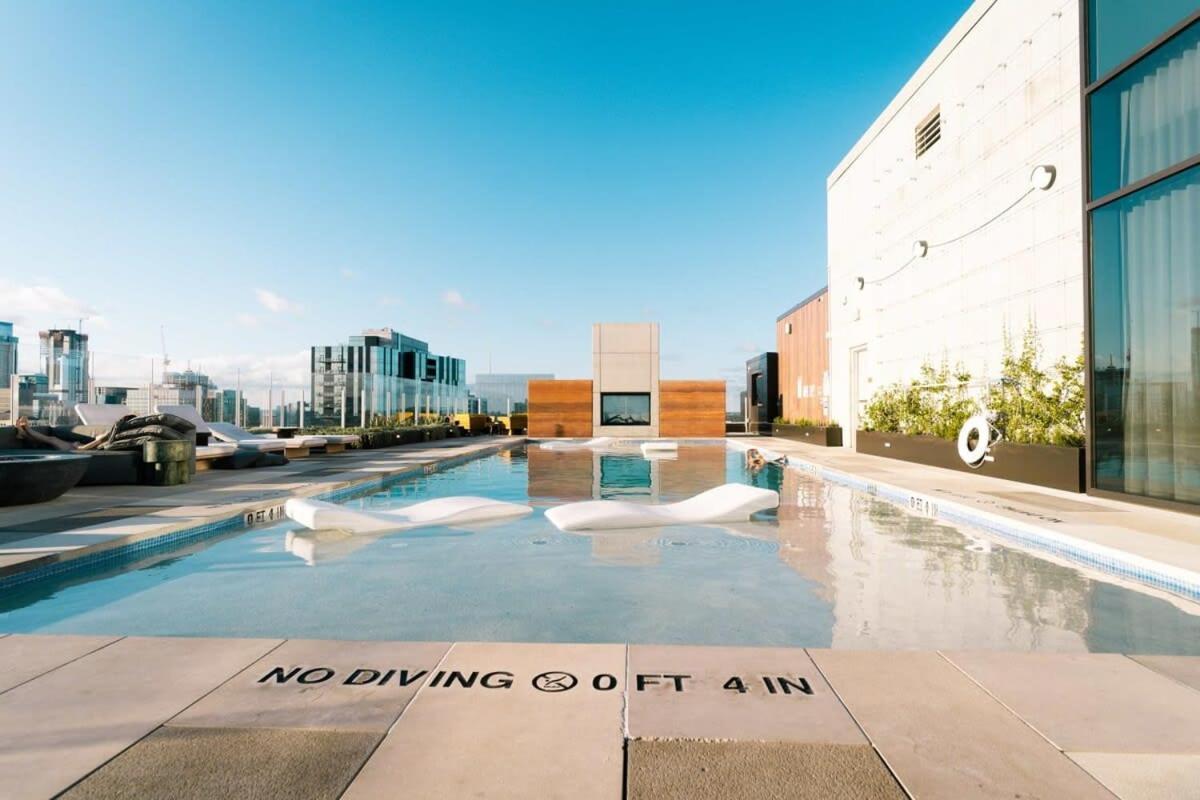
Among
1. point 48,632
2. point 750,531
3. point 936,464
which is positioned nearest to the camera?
point 48,632

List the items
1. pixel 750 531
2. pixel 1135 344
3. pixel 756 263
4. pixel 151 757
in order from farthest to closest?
pixel 756 263 < pixel 1135 344 < pixel 750 531 < pixel 151 757

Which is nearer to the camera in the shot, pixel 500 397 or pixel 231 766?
pixel 231 766

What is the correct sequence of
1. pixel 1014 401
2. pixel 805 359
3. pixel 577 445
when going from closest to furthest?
pixel 1014 401, pixel 577 445, pixel 805 359

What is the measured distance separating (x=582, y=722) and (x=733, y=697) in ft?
1.63

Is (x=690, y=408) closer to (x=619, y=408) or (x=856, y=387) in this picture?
(x=619, y=408)

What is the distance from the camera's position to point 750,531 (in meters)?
5.43

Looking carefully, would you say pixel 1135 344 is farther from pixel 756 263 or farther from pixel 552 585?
pixel 756 263

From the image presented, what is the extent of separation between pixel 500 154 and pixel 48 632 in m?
14.8

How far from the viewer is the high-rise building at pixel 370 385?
54.2 ft

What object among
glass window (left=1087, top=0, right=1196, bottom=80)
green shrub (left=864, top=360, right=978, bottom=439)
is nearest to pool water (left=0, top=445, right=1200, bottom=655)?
glass window (left=1087, top=0, right=1196, bottom=80)

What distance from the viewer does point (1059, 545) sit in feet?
14.4

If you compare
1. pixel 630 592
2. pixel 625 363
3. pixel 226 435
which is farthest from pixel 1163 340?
pixel 625 363

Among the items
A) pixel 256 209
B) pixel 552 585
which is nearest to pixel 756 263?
pixel 256 209

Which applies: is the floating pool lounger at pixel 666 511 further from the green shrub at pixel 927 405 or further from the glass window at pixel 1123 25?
the glass window at pixel 1123 25
